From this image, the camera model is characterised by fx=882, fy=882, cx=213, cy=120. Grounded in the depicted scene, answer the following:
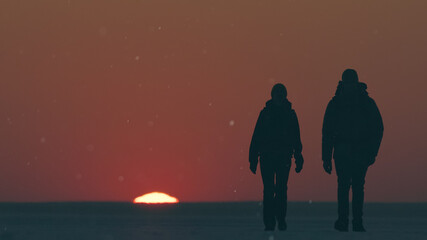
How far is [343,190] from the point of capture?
1366 centimetres

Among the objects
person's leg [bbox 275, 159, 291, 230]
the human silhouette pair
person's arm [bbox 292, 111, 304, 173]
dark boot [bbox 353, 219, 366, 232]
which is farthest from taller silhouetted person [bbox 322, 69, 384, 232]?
person's leg [bbox 275, 159, 291, 230]

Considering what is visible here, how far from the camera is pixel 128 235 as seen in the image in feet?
39.3

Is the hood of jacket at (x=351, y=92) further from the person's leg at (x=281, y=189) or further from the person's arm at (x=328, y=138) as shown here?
the person's leg at (x=281, y=189)

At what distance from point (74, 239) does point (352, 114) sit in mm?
4873

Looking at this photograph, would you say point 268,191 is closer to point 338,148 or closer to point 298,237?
point 338,148

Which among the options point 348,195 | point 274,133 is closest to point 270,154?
point 274,133

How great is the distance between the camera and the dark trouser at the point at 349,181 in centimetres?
1350

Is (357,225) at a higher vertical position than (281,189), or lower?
lower

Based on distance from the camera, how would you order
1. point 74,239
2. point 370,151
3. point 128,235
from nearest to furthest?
point 74,239
point 128,235
point 370,151

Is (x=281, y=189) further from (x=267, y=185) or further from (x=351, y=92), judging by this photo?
(x=351, y=92)

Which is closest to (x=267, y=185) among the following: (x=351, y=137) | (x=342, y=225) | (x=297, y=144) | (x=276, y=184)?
(x=276, y=184)

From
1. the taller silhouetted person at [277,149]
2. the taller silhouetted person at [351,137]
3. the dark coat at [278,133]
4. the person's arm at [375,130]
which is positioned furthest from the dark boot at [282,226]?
the person's arm at [375,130]

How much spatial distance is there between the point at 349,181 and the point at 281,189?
1093 millimetres

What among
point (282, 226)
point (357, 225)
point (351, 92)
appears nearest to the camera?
point (357, 225)
